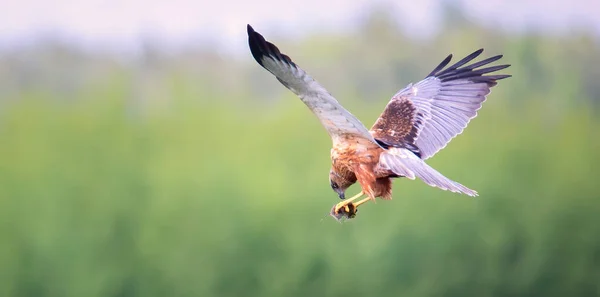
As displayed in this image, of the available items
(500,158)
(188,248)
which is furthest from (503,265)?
(188,248)

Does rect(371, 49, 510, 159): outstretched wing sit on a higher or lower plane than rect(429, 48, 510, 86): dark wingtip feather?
lower

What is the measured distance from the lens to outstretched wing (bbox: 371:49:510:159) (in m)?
3.71

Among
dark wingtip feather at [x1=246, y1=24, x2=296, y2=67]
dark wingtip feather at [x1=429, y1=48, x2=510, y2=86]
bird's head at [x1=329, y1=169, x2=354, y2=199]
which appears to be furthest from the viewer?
dark wingtip feather at [x1=429, y1=48, x2=510, y2=86]

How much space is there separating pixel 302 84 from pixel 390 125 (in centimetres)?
95

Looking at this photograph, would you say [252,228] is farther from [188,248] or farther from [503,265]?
[503,265]

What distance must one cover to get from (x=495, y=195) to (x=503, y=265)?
80 cm

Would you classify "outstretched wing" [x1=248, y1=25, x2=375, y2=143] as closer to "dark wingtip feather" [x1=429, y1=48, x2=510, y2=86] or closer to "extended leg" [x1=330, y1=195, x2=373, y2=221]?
"extended leg" [x1=330, y1=195, x2=373, y2=221]

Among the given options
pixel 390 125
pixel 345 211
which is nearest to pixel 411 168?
pixel 345 211

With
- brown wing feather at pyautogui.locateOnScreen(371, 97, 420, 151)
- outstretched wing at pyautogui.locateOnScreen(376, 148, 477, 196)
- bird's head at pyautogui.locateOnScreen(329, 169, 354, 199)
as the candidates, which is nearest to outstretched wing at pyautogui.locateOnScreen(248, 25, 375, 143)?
outstretched wing at pyautogui.locateOnScreen(376, 148, 477, 196)

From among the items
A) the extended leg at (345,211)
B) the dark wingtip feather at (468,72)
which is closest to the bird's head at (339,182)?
the extended leg at (345,211)

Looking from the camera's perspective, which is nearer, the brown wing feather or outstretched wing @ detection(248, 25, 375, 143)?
outstretched wing @ detection(248, 25, 375, 143)

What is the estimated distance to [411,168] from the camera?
3068 millimetres

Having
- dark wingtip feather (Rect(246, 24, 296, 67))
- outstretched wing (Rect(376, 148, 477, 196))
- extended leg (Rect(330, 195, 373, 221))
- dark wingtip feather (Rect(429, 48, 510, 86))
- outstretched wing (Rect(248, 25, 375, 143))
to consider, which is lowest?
extended leg (Rect(330, 195, 373, 221))

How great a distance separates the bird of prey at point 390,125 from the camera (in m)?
2.86
